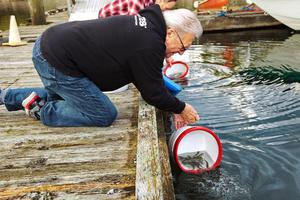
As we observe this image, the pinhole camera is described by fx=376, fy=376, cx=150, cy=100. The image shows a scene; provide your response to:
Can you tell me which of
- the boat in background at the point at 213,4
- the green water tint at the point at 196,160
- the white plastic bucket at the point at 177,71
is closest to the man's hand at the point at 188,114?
the green water tint at the point at 196,160

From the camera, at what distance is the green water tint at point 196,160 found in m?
3.72

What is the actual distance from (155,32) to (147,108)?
4.25ft

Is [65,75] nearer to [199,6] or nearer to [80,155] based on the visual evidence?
[80,155]

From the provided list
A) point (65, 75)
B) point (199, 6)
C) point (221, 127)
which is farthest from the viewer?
point (199, 6)

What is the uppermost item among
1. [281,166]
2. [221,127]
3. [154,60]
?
[154,60]

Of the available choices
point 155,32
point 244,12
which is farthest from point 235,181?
point 244,12

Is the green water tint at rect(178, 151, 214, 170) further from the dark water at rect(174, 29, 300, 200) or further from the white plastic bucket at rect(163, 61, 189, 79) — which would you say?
the white plastic bucket at rect(163, 61, 189, 79)

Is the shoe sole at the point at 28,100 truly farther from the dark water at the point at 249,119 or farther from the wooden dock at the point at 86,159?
the dark water at the point at 249,119

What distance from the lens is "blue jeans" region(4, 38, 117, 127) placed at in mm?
3211

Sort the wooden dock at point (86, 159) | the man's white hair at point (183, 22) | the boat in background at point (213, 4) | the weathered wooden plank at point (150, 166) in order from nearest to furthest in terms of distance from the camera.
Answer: the weathered wooden plank at point (150, 166)
the wooden dock at point (86, 159)
the man's white hair at point (183, 22)
the boat in background at point (213, 4)

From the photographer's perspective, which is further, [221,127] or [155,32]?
[221,127]

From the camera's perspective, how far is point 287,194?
346 centimetres

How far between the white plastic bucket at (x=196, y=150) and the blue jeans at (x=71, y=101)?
678 millimetres

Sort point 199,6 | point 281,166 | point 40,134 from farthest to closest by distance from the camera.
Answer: point 199,6
point 281,166
point 40,134
